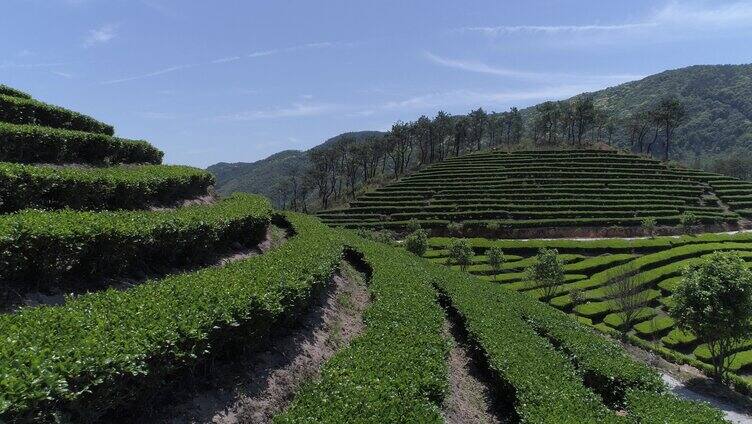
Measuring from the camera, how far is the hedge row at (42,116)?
853 inches

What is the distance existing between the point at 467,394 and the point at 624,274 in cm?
3509

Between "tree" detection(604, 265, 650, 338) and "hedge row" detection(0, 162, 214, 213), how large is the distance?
107 ft

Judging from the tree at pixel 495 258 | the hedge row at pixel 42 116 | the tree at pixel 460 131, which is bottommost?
the tree at pixel 495 258

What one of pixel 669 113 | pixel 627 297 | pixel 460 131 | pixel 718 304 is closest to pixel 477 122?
pixel 460 131

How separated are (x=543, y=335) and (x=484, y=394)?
7.19 metres

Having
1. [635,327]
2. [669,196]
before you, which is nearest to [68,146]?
[635,327]

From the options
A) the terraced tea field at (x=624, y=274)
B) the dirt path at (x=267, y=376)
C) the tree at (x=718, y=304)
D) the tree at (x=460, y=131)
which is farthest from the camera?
the tree at (x=460, y=131)

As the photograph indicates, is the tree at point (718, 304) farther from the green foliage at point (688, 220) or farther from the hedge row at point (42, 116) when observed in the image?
the green foliage at point (688, 220)

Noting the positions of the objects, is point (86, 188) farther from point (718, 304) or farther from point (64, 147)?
point (718, 304)

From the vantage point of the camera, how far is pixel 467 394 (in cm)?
1487

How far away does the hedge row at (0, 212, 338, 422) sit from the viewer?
5.91 metres

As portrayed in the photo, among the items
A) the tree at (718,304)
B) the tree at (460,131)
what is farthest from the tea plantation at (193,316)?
the tree at (460,131)

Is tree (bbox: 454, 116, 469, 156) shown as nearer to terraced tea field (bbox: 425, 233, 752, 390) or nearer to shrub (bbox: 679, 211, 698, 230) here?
terraced tea field (bbox: 425, 233, 752, 390)

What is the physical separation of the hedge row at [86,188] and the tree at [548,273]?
32706 millimetres
